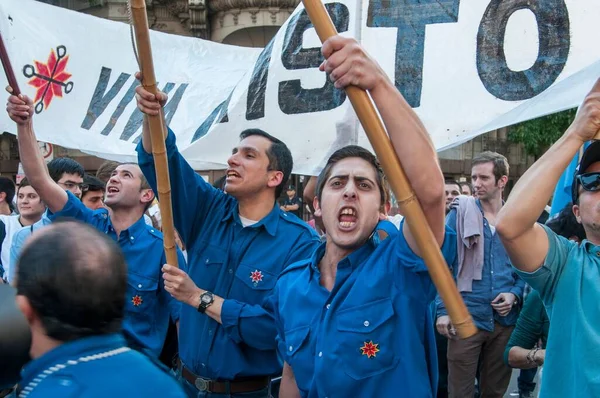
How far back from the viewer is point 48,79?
5688mm

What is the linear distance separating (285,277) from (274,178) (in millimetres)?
867

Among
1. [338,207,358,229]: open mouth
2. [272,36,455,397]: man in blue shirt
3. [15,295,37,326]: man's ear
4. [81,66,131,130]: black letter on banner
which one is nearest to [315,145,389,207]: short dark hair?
[272,36,455,397]: man in blue shirt

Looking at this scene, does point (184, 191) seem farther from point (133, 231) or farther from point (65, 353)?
point (65, 353)

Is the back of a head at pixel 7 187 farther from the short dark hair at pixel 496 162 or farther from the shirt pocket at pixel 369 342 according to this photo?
the shirt pocket at pixel 369 342

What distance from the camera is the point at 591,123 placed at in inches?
85.7

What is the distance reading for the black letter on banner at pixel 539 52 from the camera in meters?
3.51

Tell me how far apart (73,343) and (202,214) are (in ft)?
6.32

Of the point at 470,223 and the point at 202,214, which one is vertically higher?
the point at 202,214

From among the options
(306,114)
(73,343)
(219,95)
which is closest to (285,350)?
(73,343)

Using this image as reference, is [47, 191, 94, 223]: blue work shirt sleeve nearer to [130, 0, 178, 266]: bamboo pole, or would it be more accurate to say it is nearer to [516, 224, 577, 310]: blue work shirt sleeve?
[130, 0, 178, 266]: bamboo pole

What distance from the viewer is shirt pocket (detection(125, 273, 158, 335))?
358 cm

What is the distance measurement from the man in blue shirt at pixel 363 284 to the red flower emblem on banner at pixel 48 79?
3800 millimetres

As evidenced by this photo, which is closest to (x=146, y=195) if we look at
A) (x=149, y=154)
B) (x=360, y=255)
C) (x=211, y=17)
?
(x=149, y=154)

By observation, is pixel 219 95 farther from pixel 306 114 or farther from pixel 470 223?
pixel 470 223
